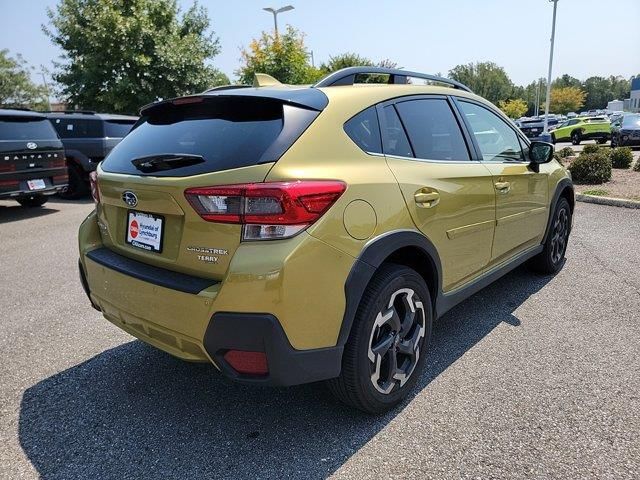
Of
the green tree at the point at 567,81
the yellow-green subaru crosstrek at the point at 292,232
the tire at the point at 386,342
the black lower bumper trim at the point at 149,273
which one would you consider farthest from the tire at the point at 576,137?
the green tree at the point at 567,81

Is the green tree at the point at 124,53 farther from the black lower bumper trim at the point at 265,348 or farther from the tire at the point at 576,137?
the tire at the point at 576,137

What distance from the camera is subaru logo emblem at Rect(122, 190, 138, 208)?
2.34 m

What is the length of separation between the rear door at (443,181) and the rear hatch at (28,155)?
742 centimetres

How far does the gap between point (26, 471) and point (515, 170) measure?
3582 millimetres

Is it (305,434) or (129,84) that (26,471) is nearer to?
(305,434)

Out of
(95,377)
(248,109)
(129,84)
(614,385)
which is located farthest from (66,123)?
(614,385)

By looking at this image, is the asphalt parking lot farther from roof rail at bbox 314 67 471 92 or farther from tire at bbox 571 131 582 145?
tire at bbox 571 131 582 145

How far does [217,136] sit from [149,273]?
2.41 ft

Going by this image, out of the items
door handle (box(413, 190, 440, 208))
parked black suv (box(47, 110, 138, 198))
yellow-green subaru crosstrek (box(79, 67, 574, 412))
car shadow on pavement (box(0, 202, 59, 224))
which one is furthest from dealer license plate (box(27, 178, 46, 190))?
door handle (box(413, 190, 440, 208))

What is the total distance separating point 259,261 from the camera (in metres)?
1.94

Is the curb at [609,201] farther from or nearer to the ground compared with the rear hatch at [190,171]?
nearer to the ground

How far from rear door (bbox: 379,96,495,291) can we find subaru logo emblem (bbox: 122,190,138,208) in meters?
1.30

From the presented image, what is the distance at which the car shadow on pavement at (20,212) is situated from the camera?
27.9 feet

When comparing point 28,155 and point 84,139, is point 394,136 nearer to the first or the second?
point 28,155
